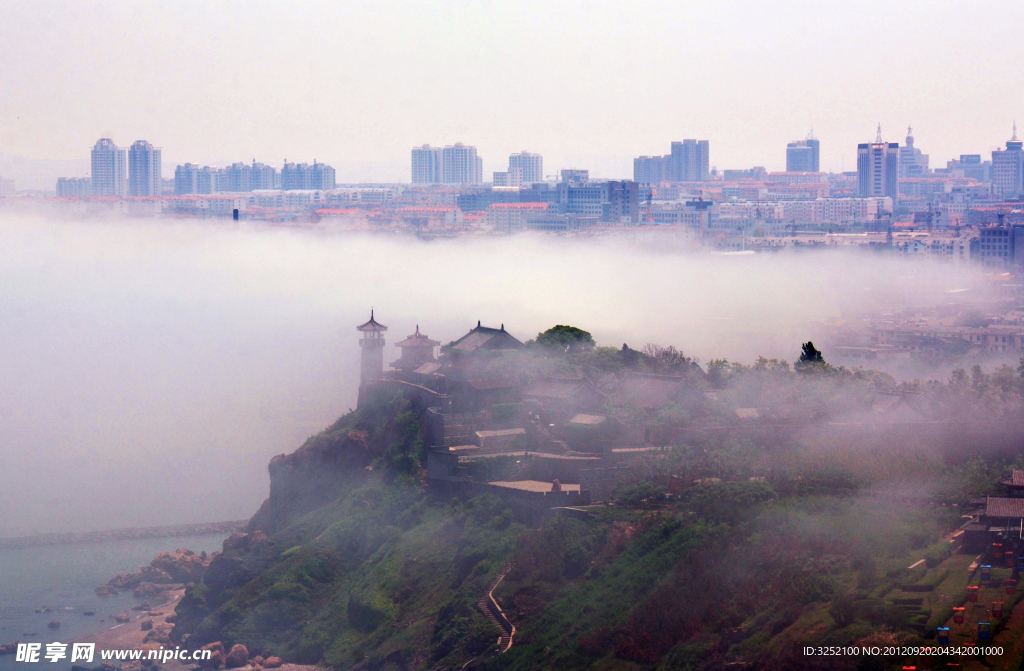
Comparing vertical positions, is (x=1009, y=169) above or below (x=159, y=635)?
above

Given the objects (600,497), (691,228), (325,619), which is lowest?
(325,619)

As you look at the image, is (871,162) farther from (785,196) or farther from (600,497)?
(600,497)

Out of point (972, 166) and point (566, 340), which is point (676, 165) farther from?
point (566, 340)

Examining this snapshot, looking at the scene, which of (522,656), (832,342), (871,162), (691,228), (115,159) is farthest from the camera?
(871,162)

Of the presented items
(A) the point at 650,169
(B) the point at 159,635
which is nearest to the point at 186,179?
(A) the point at 650,169

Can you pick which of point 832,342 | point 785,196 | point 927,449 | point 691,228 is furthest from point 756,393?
point 785,196

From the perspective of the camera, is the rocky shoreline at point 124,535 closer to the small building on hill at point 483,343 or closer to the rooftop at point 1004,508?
the small building on hill at point 483,343
